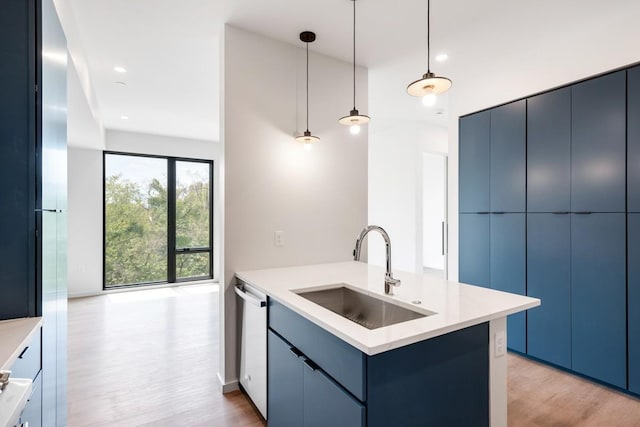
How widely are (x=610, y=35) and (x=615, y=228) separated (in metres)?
1.52

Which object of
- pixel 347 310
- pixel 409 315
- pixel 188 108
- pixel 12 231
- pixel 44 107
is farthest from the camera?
pixel 188 108

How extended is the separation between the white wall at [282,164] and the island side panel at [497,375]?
5.38ft

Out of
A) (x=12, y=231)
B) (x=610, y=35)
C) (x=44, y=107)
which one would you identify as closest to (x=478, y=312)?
(x=12, y=231)

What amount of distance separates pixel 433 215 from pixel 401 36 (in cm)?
463

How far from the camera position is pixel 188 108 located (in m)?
4.55

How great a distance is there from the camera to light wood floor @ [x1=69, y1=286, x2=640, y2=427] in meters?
2.21

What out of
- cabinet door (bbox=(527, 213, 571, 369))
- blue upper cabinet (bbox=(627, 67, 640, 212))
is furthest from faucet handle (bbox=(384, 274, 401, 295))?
blue upper cabinet (bbox=(627, 67, 640, 212))

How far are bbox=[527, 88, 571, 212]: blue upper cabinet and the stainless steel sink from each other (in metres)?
2.04

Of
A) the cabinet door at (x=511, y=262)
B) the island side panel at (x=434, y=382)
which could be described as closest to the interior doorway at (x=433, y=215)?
the cabinet door at (x=511, y=262)

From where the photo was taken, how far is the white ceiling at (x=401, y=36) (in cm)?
234

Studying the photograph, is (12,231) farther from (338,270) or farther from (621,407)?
(621,407)

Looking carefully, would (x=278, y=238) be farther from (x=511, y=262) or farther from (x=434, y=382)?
(x=511, y=262)

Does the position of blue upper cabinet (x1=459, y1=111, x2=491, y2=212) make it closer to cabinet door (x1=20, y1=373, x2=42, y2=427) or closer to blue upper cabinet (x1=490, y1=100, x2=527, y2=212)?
Result: blue upper cabinet (x1=490, y1=100, x2=527, y2=212)

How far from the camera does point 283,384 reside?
1801 millimetres
